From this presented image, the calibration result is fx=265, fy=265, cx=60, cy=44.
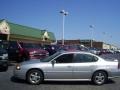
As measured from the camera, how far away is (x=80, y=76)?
11.6 meters

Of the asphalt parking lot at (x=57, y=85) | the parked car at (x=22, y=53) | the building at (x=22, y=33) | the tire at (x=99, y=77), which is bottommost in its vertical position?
the asphalt parking lot at (x=57, y=85)

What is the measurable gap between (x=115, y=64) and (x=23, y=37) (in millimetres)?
45446

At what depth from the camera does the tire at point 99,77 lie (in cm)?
1175

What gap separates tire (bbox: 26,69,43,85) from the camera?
11484mm

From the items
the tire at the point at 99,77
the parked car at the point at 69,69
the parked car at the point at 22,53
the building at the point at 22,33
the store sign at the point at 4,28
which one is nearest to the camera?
the parked car at the point at 69,69

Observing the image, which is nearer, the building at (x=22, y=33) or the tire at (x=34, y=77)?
the tire at (x=34, y=77)

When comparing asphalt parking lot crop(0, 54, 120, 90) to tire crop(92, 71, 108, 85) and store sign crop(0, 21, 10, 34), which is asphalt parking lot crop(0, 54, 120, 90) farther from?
store sign crop(0, 21, 10, 34)

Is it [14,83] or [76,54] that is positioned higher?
[76,54]

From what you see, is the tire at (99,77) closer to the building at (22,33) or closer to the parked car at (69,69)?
the parked car at (69,69)

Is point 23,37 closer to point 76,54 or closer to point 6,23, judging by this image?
point 6,23

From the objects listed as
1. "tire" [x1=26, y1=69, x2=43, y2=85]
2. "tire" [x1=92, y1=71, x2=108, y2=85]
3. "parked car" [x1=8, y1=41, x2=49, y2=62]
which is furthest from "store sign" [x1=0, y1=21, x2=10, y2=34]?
"tire" [x1=92, y1=71, x2=108, y2=85]

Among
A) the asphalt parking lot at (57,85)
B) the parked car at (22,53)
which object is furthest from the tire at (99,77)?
the parked car at (22,53)

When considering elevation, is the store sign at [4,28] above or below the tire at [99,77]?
above

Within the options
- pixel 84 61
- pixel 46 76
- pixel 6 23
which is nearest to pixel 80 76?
pixel 84 61
